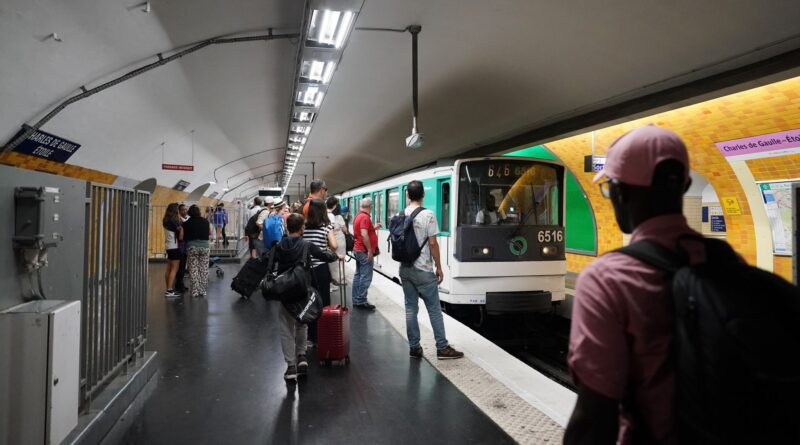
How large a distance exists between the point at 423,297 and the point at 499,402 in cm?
147

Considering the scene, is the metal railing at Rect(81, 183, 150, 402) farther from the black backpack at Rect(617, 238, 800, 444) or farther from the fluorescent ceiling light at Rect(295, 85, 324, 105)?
the fluorescent ceiling light at Rect(295, 85, 324, 105)

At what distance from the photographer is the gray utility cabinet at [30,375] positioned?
2.48 metres

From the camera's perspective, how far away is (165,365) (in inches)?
190

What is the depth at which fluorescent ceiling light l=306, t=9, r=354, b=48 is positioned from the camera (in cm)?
509

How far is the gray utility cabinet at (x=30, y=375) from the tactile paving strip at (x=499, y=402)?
2.86 meters

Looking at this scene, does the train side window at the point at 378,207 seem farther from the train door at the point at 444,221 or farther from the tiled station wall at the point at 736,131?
the tiled station wall at the point at 736,131

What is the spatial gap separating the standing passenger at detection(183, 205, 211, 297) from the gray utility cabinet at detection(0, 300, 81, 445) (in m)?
6.08

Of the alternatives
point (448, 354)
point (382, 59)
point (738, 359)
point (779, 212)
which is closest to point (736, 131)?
point (779, 212)

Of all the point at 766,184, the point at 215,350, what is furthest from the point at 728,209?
the point at 215,350

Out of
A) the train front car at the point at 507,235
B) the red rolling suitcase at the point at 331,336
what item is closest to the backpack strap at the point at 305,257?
the red rolling suitcase at the point at 331,336

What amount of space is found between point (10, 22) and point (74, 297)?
11.9 ft

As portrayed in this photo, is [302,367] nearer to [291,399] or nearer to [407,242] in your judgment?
[291,399]

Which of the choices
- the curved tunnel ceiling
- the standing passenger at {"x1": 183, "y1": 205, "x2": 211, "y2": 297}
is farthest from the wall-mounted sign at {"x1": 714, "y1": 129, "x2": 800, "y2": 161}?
the standing passenger at {"x1": 183, "y1": 205, "x2": 211, "y2": 297}

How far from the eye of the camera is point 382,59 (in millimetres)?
7496
